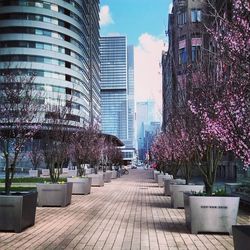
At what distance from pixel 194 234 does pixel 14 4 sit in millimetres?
109498

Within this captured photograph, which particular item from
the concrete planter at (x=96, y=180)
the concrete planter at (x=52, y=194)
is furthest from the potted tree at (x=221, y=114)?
the concrete planter at (x=96, y=180)

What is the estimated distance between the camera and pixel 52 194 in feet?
59.8

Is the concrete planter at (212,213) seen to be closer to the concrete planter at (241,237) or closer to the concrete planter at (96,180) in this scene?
the concrete planter at (241,237)

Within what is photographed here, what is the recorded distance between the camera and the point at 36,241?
10.8 metres

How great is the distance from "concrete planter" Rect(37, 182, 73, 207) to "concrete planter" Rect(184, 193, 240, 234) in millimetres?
7373

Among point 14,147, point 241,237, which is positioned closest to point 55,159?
point 14,147

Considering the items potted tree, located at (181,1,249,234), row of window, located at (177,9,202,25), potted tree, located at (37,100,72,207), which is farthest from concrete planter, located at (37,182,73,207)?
row of window, located at (177,9,202,25)

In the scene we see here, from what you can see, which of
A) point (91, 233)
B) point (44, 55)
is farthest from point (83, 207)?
point (44, 55)

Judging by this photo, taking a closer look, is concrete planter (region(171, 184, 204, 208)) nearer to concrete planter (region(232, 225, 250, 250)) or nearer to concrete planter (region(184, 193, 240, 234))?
concrete planter (region(184, 193, 240, 234))

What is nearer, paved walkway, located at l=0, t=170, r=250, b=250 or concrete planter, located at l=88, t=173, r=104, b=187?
paved walkway, located at l=0, t=170, r=250, b=250

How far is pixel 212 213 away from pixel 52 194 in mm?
8115

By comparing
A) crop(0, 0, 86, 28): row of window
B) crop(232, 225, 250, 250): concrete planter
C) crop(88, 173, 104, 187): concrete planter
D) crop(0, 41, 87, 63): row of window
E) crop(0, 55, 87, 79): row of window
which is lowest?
crop(232, 225, 250, 250): concrete planter

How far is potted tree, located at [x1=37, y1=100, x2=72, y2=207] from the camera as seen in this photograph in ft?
59.8

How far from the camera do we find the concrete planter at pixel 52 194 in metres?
18.1
